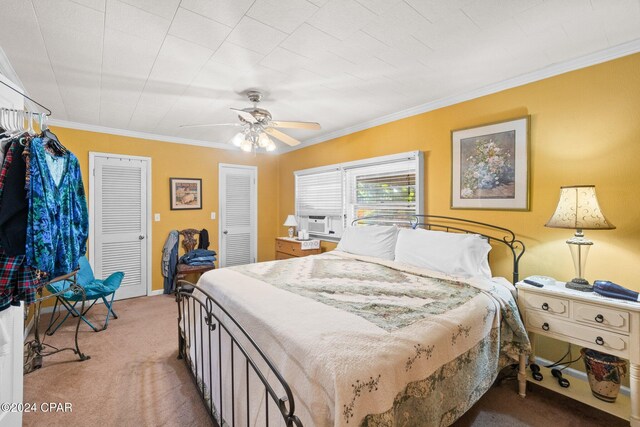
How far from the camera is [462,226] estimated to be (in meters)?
2.97

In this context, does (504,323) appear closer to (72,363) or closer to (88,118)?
(72,363)

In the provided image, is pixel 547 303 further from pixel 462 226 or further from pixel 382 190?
pixel 382 190

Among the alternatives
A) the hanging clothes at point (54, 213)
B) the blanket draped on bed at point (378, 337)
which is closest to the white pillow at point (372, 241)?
the blanket draped on bed at point (378, 337)

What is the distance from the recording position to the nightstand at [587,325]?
170cm

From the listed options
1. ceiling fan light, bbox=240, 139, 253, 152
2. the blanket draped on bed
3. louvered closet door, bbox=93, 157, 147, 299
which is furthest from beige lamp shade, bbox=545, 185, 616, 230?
louvered closet door, bbox=93, 157, 147, 299

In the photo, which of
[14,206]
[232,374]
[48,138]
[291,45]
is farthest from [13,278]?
[291,45]

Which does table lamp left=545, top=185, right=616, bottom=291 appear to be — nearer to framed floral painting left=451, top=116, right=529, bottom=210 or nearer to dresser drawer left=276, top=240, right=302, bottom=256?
framed floral painting left=451, top=116, right=529, bottom=210

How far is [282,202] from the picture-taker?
5.64 metres

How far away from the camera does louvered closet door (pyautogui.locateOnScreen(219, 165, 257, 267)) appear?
16.7 ft

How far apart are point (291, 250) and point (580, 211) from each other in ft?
11.3

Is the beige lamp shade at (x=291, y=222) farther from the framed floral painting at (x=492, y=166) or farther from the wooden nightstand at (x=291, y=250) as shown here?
the framed floral painting at (x=492, y=166)

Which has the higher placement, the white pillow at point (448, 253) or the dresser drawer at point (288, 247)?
the white pillow at point (448, 253)

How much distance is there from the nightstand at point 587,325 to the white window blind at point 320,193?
2644 millimetres

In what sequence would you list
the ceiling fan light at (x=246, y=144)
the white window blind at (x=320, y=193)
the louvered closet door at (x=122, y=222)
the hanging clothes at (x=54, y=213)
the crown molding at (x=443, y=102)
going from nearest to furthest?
the hanging clothes at (x=54, y=213)
the crown molding at (x=443, y=102)
the ceiling fan light at (x=246, y=144)
the louvered closet door at (x=122, y=222)
the white window blind at (x=320, y=193)
